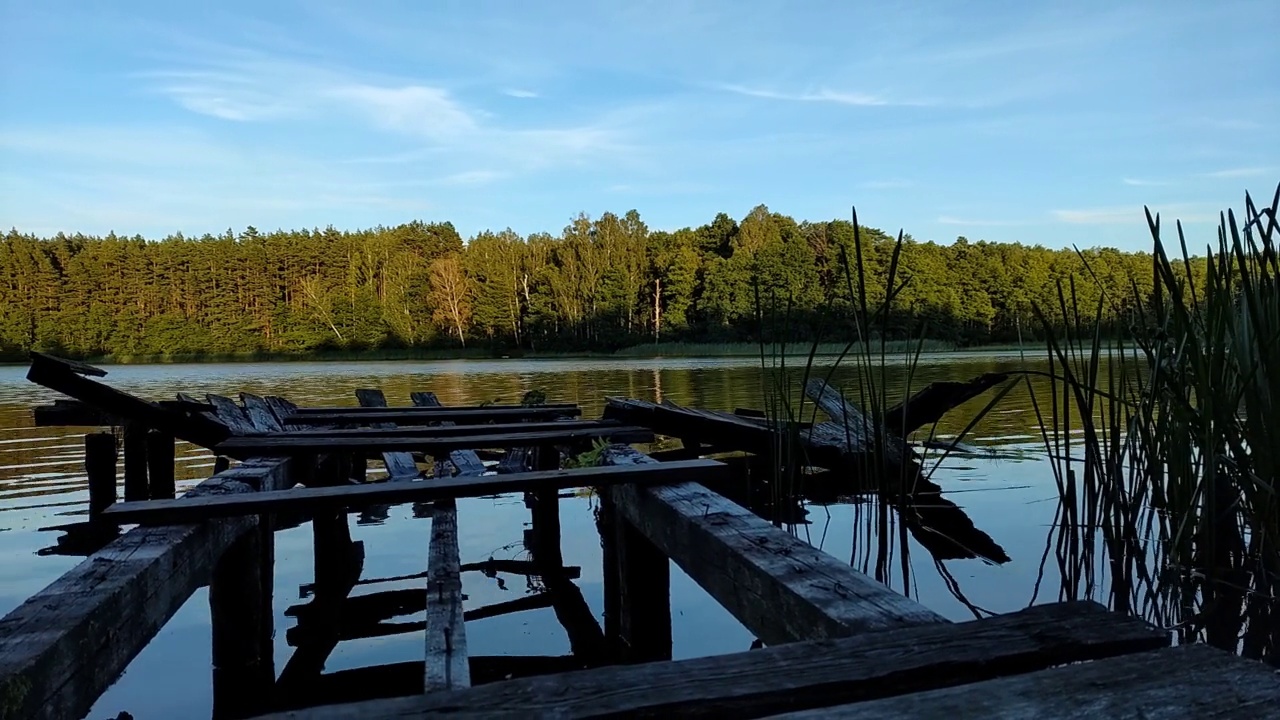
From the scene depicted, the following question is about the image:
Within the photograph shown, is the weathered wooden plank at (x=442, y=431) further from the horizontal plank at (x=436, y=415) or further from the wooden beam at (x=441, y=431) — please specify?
the horizontal plank at (x=436, y=415)

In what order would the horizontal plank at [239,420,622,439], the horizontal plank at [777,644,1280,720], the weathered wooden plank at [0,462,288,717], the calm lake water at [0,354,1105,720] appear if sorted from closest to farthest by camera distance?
the horizontal plank at [777,644,1280,720] < the weathered wooden plank at [0,462,288,717] < the calm lake water at [0,354,1105,720] < the horizontal plank at [239,420,622,439]

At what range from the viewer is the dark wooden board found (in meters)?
2.45

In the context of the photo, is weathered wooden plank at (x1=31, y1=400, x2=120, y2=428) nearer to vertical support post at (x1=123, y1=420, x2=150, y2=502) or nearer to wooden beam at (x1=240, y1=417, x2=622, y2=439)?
vertical support post at (x1=123, y1=420, x2=150, y2=502)

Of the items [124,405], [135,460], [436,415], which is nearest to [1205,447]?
[124,405]

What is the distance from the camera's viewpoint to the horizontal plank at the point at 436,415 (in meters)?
6.43

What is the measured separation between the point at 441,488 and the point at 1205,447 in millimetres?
2151

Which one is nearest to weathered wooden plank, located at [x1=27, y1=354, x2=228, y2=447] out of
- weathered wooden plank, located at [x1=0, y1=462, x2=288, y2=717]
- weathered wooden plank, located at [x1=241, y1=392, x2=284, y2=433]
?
weathered wooden plank, located at [x1=241, y1=392, x2=284, y2=433]

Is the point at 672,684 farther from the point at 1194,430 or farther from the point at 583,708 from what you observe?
the point at 1194,430

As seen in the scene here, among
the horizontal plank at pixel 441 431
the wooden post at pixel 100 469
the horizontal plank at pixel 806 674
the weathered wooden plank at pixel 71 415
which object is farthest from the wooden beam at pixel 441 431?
the horizontal plank at pixel 806 674

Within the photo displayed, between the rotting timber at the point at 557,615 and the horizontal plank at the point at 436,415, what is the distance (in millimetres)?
1021

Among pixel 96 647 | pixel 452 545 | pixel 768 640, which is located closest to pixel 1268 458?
pixel 768 640

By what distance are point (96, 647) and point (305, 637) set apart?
1805 mm

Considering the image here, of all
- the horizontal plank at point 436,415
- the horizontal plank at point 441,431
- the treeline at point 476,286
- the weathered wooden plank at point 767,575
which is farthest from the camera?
the treeline at point 476,286

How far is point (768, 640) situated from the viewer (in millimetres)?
1772
